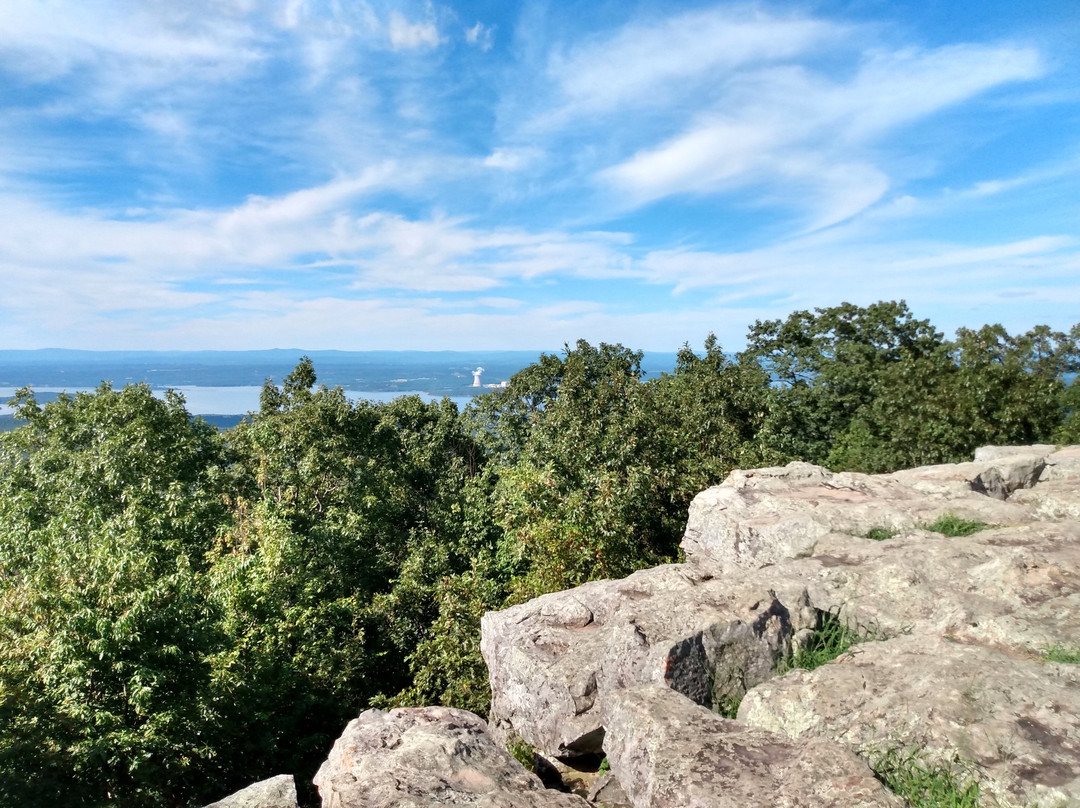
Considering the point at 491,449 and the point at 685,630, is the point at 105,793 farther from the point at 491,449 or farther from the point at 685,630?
the point at 491,449

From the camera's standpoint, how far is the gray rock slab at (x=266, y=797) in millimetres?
7926

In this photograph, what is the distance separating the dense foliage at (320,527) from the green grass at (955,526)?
828 cm

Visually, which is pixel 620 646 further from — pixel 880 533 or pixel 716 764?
pixel 880 533

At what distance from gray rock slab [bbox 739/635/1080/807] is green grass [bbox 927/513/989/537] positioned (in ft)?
18.0

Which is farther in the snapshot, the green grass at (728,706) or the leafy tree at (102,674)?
the leafy tree at (102,674)

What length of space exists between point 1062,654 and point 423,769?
940 centimetres

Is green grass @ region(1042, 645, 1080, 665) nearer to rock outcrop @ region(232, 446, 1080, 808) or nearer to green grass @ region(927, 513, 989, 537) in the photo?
rock outcrop @ region(232, 446, 1080, 808)

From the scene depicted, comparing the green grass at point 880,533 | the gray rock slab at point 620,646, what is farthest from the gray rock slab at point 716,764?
the green grass at point 880,533

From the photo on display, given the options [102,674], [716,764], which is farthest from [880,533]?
[102,674]

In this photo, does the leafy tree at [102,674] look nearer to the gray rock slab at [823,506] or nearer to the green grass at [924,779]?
the green grass at [924,779]

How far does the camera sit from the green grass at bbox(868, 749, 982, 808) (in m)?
6.51

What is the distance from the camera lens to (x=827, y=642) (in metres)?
10.5

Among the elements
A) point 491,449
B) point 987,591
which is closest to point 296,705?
point 987,591

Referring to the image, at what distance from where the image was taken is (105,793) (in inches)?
455
